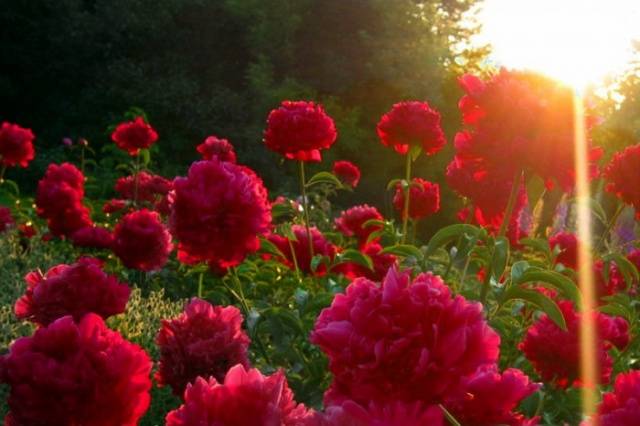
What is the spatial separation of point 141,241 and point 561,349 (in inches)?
72.4

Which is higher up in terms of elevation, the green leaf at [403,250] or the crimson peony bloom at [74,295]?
the green leaf at [403,250]

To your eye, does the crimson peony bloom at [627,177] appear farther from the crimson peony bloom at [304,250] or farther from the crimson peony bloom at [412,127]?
the crimson peony bloom at [304,250]

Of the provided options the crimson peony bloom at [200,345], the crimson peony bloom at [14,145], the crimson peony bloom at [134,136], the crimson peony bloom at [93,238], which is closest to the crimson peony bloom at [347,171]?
the crimson peony bloom at [134,136]

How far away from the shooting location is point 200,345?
1598 mm

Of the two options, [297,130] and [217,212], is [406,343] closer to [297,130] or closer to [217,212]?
[217,212]

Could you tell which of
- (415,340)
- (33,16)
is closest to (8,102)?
(33,16)

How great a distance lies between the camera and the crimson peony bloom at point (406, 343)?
3.49ft

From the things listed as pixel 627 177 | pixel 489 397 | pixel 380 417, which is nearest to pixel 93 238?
pixel 627 177

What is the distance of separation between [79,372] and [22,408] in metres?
0.12

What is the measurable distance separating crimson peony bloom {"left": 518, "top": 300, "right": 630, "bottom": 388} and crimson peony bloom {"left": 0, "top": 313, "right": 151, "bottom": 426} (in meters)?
1.11

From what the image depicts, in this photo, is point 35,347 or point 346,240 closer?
point 35,347

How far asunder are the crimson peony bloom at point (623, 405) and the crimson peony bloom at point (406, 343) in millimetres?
172

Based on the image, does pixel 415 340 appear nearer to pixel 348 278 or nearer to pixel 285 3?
pixel 348 278

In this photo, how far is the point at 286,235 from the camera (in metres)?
2.90
